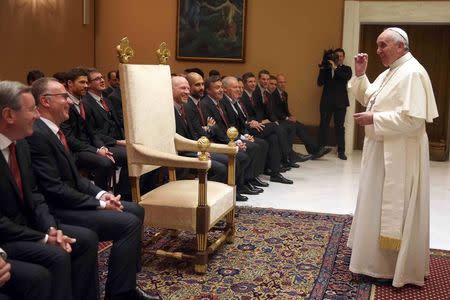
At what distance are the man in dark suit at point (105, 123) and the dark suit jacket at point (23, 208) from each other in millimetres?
2387

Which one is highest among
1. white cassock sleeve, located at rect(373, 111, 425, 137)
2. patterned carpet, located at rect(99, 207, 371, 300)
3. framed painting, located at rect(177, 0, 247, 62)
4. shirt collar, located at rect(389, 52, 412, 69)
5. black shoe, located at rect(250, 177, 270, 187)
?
framed painting, located at rect(177, 0, 247, 62)

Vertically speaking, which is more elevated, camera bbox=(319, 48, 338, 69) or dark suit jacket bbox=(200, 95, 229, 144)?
camera bbox=(319, 48, 338, 69)

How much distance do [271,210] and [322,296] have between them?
7.01ft

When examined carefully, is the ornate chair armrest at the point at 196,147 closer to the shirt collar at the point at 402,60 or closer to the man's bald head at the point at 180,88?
the man's bald head at the point at 180,88

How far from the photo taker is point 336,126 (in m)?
9.90

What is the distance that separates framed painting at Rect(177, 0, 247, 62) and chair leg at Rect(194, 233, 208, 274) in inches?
290

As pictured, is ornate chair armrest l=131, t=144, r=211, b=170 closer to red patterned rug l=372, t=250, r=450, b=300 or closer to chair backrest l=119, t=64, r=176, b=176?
chair backrest l=119, t=64, r=176, b=176

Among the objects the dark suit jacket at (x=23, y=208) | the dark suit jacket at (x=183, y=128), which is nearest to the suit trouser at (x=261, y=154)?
the dark suit jacket at (x=183, y=128)

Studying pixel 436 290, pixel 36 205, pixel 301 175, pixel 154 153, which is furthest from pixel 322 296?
pixel 301 175

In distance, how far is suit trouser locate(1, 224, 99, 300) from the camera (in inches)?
93.7

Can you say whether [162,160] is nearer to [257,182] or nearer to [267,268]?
[267,268]

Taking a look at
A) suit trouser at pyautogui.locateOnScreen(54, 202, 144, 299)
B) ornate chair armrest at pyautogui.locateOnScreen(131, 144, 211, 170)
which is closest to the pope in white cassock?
ornate chair armrest at pyautogui.locateOnScreen(131, 144, 211, 170)

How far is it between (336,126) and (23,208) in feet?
25.7

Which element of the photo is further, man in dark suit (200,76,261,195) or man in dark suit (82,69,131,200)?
man in dark suit (200,76,261,195)
